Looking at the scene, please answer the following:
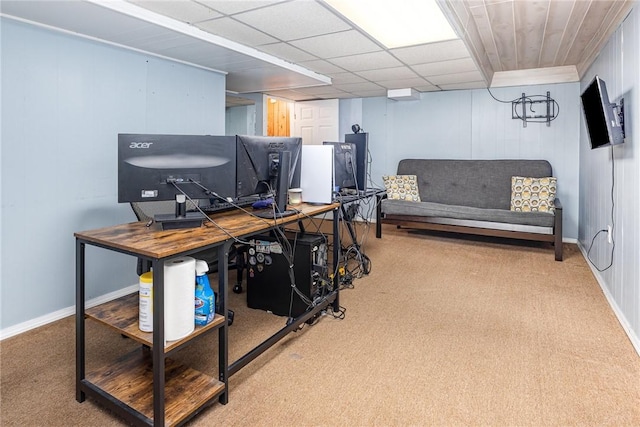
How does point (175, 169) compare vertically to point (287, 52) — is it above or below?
below

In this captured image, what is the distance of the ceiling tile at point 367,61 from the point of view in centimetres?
366

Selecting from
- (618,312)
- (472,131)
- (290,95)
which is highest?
(290,95)

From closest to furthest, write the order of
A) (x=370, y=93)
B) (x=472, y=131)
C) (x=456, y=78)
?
(x=456, y=78), (x=472, y=131), (x=370, y=93)

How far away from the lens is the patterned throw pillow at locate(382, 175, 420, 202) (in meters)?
5.51

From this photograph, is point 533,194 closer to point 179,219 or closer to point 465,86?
point 465,86

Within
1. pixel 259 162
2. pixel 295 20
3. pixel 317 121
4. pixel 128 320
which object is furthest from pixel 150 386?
pixel 317 121

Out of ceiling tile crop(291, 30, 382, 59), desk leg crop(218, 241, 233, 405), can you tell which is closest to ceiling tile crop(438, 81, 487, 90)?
ceiling tile crop(291, 30, 382, 59)

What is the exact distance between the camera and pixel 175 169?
181 centimetres

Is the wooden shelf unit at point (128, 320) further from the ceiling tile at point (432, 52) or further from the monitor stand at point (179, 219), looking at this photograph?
the ceiling tile at point (432, 52)

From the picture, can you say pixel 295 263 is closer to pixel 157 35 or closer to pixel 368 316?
pixel 368 316

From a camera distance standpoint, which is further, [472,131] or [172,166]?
[472,131]

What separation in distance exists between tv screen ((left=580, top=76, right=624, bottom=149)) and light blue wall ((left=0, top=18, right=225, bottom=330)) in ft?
11.4

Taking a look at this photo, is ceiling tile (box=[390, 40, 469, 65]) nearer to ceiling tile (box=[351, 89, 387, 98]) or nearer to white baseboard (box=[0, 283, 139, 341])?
ceiling tile (box=[351, 89, 387, 98])

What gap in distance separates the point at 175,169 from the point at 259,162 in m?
0.50
